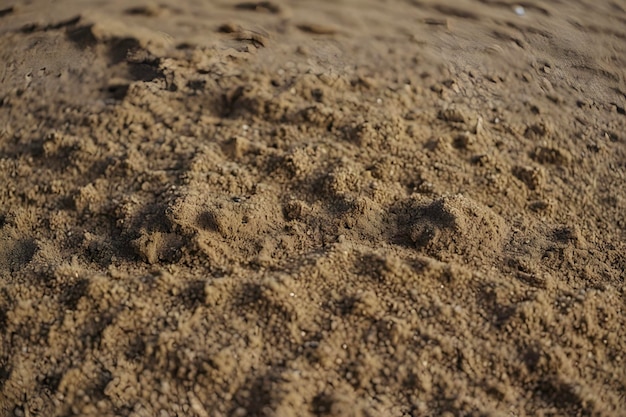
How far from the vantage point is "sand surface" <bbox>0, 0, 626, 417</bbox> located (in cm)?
173

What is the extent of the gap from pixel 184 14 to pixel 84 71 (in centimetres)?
63

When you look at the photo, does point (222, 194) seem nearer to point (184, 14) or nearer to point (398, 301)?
point (398, 301)

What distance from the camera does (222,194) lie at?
2227 millimetres

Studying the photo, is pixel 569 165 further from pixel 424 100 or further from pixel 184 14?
pixel 184 14

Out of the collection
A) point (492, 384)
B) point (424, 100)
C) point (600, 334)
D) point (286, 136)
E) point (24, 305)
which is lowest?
point (24, 305)

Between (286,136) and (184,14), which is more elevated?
(184,14)

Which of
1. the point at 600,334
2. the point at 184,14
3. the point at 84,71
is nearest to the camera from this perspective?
the point at 600,334

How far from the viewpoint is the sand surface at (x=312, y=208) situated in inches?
68.2

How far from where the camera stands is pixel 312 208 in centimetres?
218

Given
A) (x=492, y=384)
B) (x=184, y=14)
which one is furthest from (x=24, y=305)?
(x=184, y=14)

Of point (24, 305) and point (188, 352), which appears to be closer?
point (188, 352)

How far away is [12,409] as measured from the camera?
174 cm

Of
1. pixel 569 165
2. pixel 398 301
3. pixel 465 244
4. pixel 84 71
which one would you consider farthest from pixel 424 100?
pixel 84 71

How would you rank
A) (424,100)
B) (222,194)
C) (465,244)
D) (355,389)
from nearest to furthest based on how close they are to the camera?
(355,389) < (465,244) < (222,194) < (424,100)
